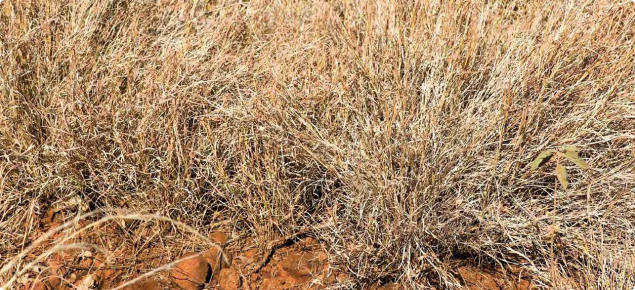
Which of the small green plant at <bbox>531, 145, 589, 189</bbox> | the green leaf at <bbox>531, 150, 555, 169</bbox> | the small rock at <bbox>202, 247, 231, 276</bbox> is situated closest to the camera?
the small green plant at <bbox>531, 145, 589, 189</bbox>

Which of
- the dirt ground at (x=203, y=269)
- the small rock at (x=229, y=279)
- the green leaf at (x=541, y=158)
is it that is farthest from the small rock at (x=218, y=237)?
the green leaf at (x=541, y=158)

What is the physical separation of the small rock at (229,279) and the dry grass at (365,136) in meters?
0.14

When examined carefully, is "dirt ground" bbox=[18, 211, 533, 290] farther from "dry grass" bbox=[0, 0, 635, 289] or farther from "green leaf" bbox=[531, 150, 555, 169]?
"green leaf" bbox=[531, 150, 555, 169]

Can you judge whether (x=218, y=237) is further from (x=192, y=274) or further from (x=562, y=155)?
(x=562, y=155)

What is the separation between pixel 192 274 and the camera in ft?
6.09

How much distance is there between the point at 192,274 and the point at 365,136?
665mm

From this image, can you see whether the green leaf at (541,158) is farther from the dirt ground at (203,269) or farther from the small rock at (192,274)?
the small rock at (192,274)

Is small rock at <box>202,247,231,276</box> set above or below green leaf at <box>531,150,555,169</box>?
below

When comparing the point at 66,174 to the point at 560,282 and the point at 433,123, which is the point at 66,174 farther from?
the point at 560,282

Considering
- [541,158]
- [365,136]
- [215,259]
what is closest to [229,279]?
[215,259]

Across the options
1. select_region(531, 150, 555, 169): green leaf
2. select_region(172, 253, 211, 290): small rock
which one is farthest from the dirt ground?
select_region(531, 150, 555, 169): green leaf

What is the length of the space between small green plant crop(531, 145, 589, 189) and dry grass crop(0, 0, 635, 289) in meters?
0.08

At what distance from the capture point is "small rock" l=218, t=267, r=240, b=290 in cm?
186

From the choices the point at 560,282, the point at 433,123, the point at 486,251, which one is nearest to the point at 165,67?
the point at 433,123
